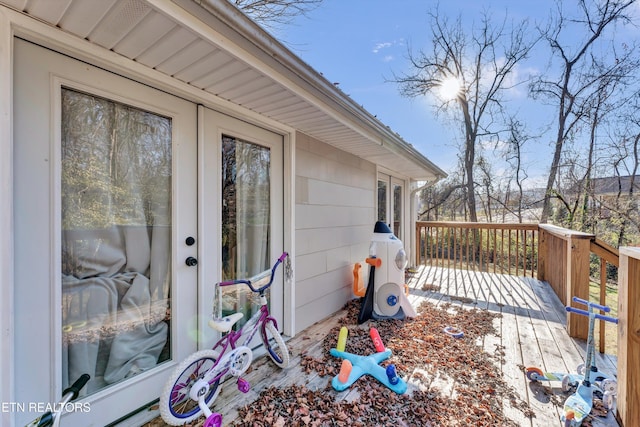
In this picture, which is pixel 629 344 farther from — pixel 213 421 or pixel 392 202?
pixel 392 202

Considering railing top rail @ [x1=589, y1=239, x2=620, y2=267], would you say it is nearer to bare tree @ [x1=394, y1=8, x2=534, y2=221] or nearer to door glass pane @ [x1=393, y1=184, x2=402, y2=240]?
door glass pane @ [x1=393, y1=184, x2=402, y2=240]

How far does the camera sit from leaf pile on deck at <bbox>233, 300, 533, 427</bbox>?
167 centimetres

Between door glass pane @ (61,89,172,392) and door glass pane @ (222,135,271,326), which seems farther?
door glass pane @ (222,135,271,326)

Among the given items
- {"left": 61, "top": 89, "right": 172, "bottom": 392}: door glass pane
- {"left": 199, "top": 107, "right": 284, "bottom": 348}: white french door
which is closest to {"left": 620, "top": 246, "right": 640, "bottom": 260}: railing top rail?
{"left": 199, "top": 107, "right": 284, "bottom": 348}: white french door

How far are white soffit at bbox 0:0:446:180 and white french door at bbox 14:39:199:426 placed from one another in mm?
236

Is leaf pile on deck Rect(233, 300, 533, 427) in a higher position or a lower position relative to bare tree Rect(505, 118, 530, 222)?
lower

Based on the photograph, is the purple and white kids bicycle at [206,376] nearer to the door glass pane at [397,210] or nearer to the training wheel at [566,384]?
the training wheel at [566,384]

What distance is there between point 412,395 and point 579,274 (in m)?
2.21

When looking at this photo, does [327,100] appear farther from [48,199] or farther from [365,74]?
[365,74]

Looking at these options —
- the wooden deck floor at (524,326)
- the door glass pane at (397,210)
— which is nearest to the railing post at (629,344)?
the wooden deck floor at (524,326)

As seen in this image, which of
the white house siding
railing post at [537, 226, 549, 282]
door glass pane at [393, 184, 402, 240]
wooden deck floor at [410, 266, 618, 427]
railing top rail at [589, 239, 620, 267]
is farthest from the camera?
door glass pane at [393, 184, 402, 240]

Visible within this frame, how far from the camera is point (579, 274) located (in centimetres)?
271

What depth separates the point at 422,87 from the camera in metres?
9.34

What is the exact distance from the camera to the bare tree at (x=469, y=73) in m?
8.62
